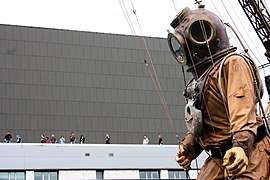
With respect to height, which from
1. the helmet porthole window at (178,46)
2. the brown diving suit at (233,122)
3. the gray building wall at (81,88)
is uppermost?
the gray building wall at (81,88)

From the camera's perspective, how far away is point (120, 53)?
171ft

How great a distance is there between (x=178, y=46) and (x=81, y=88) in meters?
43.3

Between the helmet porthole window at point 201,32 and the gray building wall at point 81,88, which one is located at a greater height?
the gray building wall at point 81,88

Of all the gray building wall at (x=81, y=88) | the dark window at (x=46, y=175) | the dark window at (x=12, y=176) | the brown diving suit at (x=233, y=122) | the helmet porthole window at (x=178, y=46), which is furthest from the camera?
the gray building wall at (x=81, y=88)

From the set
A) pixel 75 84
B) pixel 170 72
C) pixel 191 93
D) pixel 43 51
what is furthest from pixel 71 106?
pixel 191 93

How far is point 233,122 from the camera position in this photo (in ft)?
17.0

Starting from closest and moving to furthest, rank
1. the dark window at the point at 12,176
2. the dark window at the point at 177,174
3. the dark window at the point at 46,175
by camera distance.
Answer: the dark window at the point at 12,176 < the dark window at the point at 46,175 < the dark window at the point at 177,174

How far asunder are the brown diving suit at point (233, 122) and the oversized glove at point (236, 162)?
0.08m

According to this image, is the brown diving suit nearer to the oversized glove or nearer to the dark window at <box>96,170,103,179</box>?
the oversized glove

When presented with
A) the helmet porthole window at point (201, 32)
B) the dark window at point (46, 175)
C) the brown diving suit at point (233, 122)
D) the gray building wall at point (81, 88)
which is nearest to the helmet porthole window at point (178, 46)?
the helmet porthole window at point (201, 32)

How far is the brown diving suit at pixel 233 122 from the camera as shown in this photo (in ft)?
16.8

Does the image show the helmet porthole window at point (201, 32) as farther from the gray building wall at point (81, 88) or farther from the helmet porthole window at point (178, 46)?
the gray building wall at point (81, 88)

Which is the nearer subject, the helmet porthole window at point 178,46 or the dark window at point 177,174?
the helmet porthole window at point 178,46

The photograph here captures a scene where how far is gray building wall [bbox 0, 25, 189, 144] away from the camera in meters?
46.4
